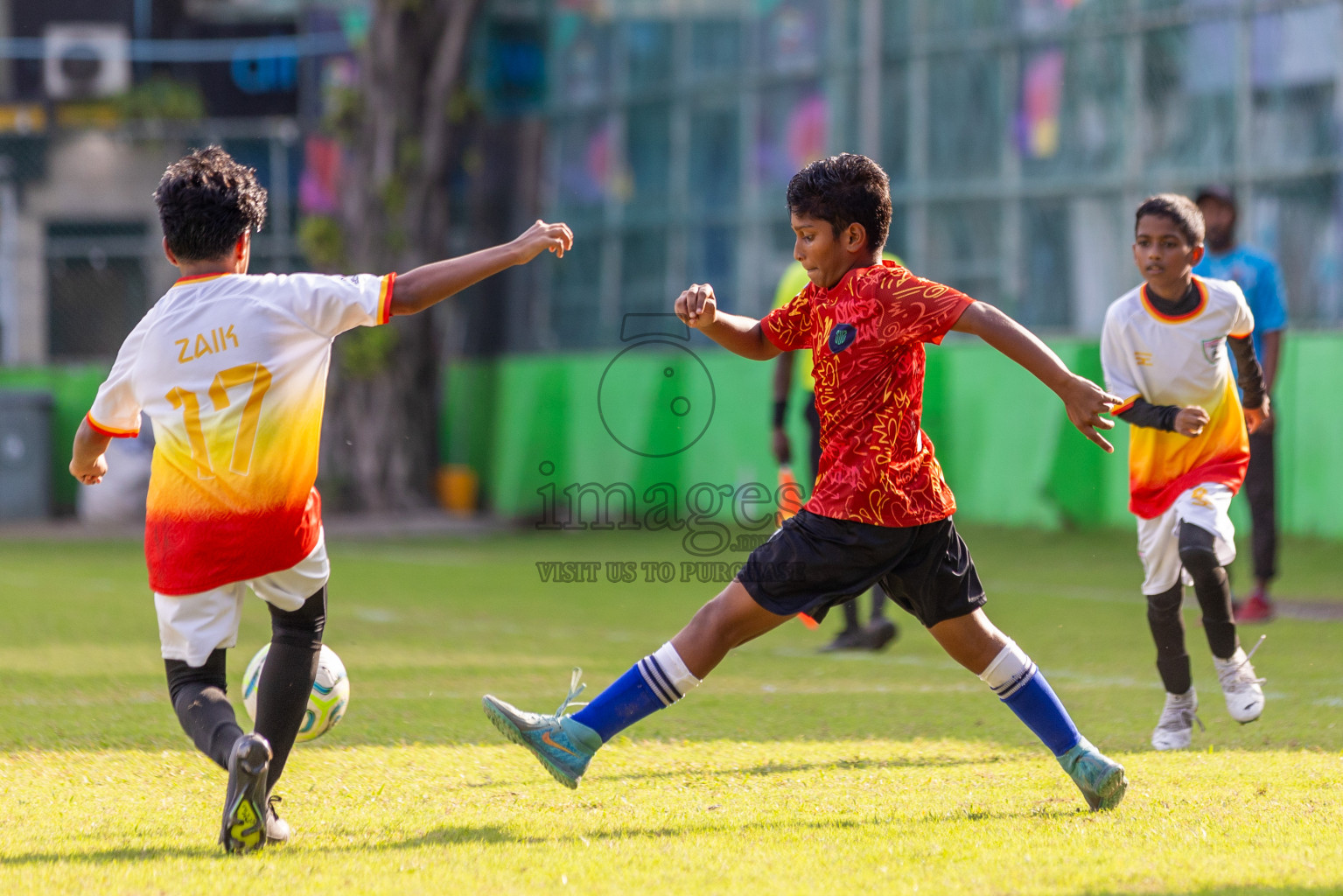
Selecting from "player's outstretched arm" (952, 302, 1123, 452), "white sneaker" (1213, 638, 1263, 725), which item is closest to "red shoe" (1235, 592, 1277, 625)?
"white sneaker" (1213, 638, 1263, 725)

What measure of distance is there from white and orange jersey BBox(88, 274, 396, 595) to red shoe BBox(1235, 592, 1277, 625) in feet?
20.8

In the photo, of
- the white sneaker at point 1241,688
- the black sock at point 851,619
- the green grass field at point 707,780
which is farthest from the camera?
the black sock at point 851,619

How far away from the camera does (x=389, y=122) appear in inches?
733

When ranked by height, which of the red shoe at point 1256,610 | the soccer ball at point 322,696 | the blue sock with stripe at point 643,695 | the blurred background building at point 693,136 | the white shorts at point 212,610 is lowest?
the red shoe at point 1256,610

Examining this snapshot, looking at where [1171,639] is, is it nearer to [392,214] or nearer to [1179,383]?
[1179,383]

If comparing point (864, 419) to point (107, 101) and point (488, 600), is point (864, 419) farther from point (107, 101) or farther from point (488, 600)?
point (107, 101)

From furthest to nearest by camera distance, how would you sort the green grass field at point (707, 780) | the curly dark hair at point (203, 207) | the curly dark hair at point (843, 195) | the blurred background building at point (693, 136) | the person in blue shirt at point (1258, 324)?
the blurred background building at point (693, 136), the person in blue shirt at point (1258, 324), the curly dark hair at point (843, 195), the curly dark hair at point (203, 207), the green grass field at point (707, 780)

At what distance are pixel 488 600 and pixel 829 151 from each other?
778 centimetres

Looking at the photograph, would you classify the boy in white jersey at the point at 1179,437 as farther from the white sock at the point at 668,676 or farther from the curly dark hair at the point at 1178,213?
the white sock at the point at 668,676

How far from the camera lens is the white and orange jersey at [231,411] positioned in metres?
4.05

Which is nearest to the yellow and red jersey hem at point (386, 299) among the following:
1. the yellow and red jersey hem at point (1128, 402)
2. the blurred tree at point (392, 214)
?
the yellow and red jersey hem at point (1128, 402)

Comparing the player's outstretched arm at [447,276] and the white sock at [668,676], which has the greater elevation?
the player's outstretched arm at [447,276]

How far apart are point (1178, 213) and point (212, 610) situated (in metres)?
3.37

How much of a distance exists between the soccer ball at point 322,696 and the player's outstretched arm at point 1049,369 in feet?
A: 6.95
